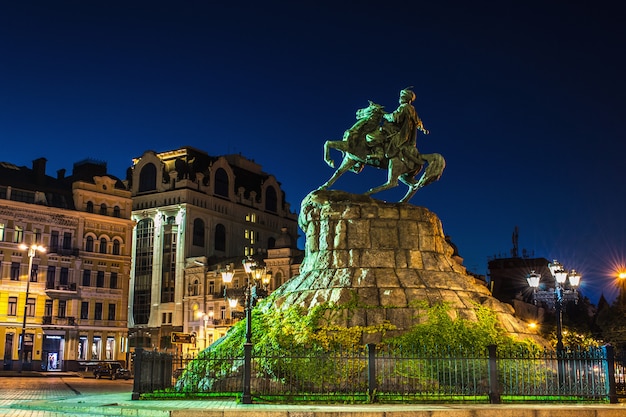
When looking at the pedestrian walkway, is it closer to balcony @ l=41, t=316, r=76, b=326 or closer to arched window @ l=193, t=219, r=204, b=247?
balcony @ l=41, t=316, r=76, b=326

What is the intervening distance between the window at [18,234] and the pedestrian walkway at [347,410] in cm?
3927

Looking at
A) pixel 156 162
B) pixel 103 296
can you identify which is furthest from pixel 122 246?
pixel 156 162

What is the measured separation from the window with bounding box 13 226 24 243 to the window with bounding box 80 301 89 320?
656 cm

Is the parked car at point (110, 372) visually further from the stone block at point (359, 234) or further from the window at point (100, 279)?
the stone block at point (359, 234)

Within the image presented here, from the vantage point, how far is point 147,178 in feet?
238

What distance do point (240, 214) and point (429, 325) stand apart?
5815 centimetres

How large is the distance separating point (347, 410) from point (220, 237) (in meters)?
59.6

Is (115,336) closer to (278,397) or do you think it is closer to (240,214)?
(240,214)

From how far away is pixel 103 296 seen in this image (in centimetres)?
5691

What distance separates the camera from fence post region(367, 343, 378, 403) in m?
15.4

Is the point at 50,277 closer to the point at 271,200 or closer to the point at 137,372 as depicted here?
the point at 271,200

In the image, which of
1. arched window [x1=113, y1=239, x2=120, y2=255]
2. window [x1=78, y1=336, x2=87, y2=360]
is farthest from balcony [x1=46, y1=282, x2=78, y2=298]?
arched window [x1=113, y1=239, x2=120, y2=255]

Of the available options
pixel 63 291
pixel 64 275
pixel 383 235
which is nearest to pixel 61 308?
pixel 63 291

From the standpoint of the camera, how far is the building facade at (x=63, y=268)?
5128 centimetres
